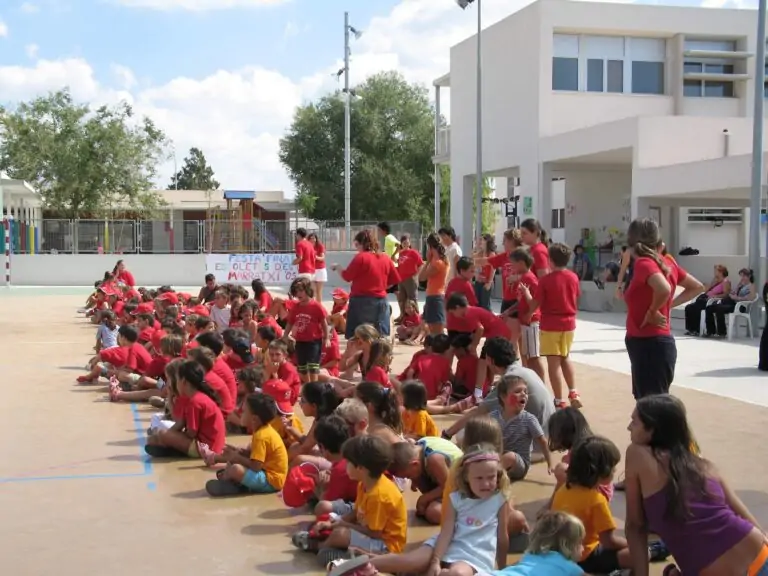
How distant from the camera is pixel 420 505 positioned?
598cm

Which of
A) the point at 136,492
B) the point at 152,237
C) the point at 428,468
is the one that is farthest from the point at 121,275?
the point at 428,468

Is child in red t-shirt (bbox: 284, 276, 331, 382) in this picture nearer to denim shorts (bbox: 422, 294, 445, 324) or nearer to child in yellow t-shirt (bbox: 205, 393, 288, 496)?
denim shorts (bbox: 422, 294, 445, 324)

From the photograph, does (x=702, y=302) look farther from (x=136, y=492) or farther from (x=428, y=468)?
(x=136, y=492)

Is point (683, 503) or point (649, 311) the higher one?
point (649, 311)

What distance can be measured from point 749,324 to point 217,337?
33.3 ft

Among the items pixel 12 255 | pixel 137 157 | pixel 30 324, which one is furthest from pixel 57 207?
pixel 30 324

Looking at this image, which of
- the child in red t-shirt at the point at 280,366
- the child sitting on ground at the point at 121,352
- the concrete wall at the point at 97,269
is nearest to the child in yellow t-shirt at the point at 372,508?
the child in red t-shirt at the point at 280,366

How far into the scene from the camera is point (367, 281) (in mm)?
11312

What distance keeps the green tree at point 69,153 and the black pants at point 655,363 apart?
40.2 metres

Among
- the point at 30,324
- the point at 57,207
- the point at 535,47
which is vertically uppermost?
the point at 535,47

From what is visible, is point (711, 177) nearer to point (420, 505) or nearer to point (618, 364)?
point (618, 364)

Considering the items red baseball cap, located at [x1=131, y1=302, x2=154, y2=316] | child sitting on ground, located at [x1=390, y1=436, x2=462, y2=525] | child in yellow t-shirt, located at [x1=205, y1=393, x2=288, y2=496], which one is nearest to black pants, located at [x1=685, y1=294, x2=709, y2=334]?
red baseball cap, located at [x1=131, y1=302, x2=154, y2=316]

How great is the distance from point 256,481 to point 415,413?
130cm

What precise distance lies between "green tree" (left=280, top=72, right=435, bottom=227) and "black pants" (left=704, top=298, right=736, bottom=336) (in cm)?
3748
